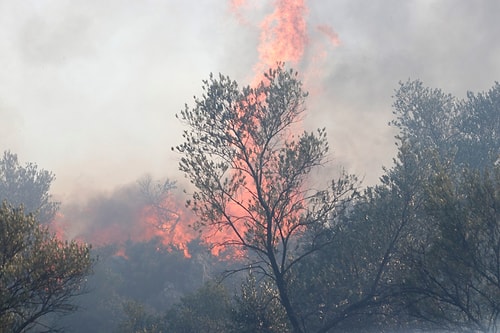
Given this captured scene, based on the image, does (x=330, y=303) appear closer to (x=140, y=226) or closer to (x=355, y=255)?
(x=355, y=255)

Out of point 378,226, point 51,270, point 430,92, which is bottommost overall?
point 51,270

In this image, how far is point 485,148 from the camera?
5219 centimetres

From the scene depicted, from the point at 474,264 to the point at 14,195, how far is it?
8822 cm

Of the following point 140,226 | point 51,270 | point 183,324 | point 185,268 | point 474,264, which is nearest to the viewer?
point 474,264

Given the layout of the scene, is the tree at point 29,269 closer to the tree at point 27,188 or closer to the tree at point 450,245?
the tree at point 450,245

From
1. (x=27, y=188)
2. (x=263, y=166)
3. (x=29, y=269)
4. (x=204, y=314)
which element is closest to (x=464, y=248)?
(x=263, y=166)

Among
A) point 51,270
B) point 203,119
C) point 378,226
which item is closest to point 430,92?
point 378,226

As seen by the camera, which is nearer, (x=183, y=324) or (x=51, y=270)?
(x=51, y=270)

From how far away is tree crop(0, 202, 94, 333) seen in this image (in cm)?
1891

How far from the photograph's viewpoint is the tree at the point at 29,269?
62.0ft

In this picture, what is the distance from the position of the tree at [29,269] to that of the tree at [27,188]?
67008 millimetres

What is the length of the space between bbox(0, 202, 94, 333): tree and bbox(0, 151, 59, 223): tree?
220 feet

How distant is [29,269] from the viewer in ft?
65.1

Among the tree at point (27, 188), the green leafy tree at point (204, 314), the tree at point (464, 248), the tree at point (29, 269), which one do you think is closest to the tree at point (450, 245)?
the tree at point (464, 248)
